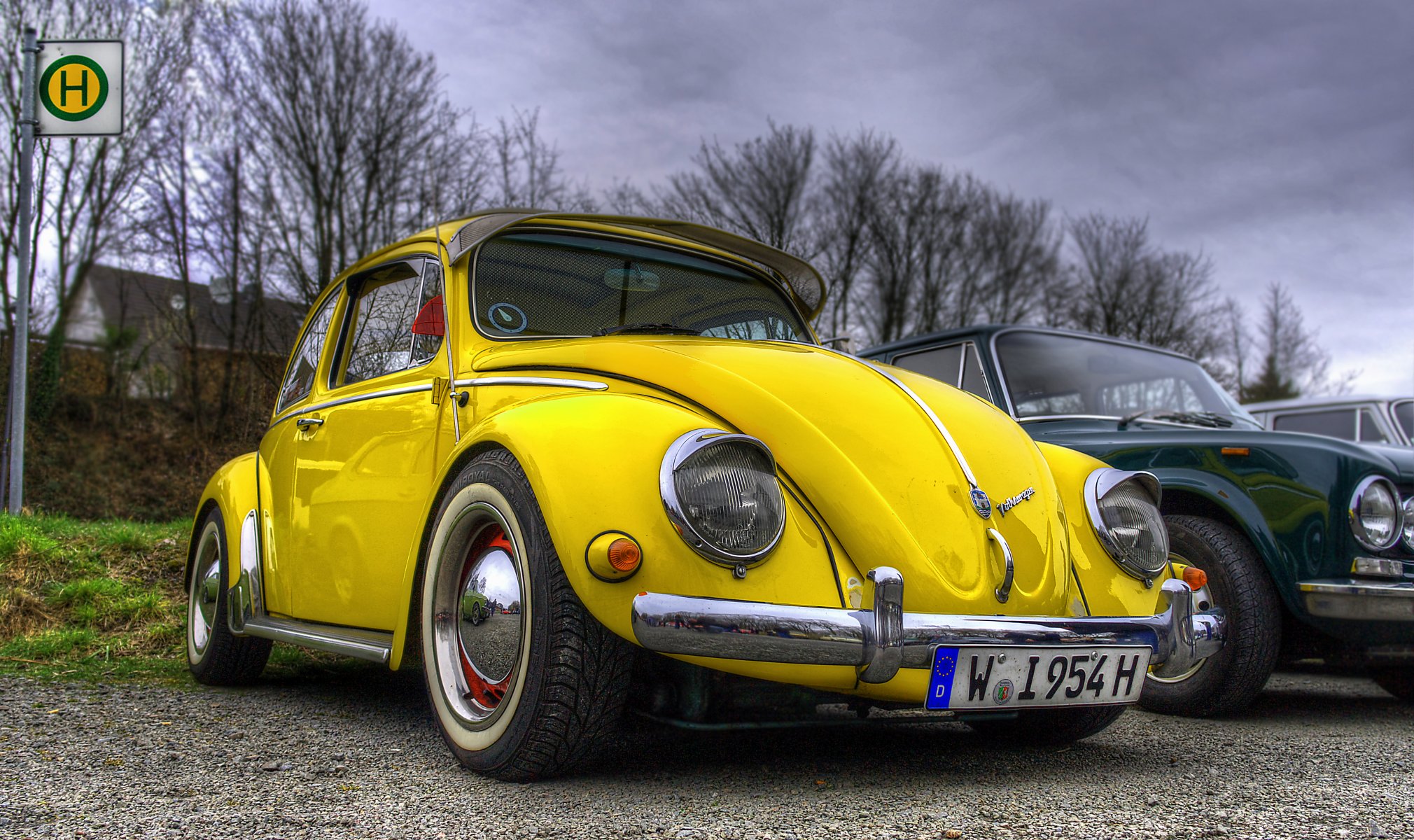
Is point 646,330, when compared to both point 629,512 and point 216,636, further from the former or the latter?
point 216,636

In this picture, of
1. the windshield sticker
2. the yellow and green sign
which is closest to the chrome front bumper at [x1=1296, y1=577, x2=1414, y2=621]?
the windshield sticker

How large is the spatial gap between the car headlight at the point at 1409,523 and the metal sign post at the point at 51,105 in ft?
23.8

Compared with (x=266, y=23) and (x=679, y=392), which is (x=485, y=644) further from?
(x=266, y=23)

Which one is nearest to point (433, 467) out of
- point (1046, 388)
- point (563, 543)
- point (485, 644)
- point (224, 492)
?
point (485, 644)

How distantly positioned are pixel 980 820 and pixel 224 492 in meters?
3.33

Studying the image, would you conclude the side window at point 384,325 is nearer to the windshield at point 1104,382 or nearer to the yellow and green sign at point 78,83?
the windshield at point 1104,382

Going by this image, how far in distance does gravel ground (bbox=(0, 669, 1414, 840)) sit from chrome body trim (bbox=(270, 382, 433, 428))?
104 centimetres

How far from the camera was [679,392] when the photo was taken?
2574mm

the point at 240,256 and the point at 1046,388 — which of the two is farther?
the point at 240,256

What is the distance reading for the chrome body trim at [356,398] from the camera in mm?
3293

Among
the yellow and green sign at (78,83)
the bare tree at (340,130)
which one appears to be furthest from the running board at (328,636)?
the bare tree at (340,130)

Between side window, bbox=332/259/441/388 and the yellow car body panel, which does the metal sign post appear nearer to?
side window, bbox=332/259/441/388

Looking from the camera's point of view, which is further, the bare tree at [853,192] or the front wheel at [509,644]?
the bare tree at [853,192]

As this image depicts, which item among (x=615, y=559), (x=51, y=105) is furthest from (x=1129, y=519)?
(x=51, y=105)
